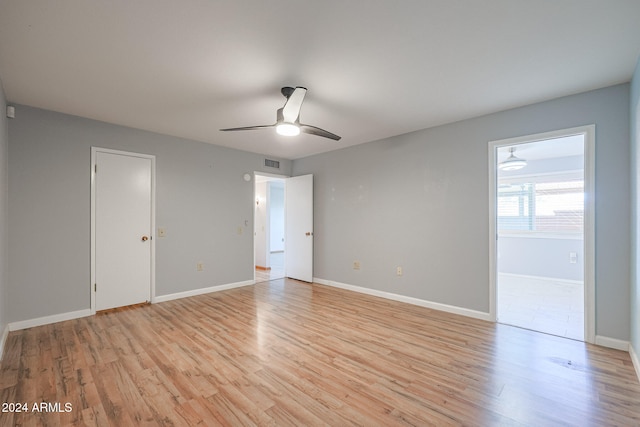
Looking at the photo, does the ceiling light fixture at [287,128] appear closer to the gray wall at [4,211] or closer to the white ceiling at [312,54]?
the white ceiling at [312,54]

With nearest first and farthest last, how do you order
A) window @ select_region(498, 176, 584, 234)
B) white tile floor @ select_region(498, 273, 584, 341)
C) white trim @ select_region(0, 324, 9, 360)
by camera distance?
white trim @ select_region(0, 324, 9, 360) < white tile floor @ select_region(498, 273, 584, 341) < window @ select_region(498, 176, 584, 234)

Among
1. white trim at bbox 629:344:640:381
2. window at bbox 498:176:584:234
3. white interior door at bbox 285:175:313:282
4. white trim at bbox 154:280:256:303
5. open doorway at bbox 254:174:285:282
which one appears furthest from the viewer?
open doorway at bbox 254:174:285:282

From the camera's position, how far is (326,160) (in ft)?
17.7

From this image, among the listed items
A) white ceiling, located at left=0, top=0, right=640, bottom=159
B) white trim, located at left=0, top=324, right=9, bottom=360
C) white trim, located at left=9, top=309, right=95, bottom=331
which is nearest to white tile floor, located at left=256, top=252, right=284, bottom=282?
white trim, located at left=9, top=309, right=95, bottom=331

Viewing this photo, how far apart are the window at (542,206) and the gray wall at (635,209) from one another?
3458 millimetres

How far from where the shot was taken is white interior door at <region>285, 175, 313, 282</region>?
5527 millimetres

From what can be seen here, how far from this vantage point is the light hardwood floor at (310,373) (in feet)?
5.92

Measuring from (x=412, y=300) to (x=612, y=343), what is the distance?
2.03m

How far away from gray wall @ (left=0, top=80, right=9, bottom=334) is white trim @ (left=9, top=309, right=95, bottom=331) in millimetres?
130

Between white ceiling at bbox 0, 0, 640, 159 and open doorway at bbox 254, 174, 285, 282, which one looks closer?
white ceiling at bbox 0, 0, 640, 159

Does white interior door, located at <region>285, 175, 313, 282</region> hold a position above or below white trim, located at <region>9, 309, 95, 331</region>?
above

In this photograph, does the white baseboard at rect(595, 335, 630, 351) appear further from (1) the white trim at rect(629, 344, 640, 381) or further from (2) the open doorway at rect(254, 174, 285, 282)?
(2) the open doorway at rect(254, 174, 285, 282)

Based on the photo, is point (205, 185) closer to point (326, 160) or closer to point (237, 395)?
point (326, 160)

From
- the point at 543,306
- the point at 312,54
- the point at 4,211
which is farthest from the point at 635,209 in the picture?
the point at 4,211
